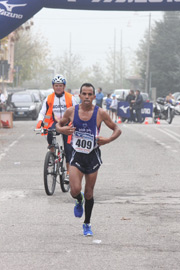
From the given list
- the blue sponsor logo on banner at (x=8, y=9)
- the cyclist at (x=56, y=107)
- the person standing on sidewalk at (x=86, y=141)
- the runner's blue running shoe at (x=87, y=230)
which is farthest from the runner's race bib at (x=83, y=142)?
the blue sponsor logo on banner at (x=8, y=9)

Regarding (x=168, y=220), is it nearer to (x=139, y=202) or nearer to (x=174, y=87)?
(x=139, y=202)

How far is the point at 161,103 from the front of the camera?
129ft

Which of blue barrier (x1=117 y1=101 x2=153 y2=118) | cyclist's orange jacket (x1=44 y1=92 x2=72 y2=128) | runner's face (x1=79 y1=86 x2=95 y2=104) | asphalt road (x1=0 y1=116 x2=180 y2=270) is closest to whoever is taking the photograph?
asphalt road (x1=0 y1=116 x2=180 y2=270)

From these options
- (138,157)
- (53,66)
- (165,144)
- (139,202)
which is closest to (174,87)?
(165,144)

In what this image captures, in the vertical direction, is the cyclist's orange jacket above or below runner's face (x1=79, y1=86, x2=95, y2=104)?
below

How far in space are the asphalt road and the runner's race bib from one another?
90 cm

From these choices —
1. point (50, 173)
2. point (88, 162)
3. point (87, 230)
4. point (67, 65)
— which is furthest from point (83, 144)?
point (67, 65)

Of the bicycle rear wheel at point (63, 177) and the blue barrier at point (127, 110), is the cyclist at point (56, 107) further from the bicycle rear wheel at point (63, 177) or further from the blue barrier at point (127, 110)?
the blue barrier at point (127, 110)

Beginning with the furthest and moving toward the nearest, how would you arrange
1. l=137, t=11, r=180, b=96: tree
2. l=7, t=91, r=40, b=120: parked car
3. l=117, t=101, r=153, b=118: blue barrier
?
l=137, t=11, r=180, b=96: tree
l=7, t=91, r=40, b=120: parked car
l=117, t=101, r=153, b=118: blue barrier

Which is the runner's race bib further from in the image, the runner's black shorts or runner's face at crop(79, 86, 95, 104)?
runner's face at crop(79, 86, 95, 104)

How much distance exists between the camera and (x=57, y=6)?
23.4 m

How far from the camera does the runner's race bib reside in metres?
8.18

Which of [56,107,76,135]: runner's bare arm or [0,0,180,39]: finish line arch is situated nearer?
[56,107,76,135]: runner's bare arm

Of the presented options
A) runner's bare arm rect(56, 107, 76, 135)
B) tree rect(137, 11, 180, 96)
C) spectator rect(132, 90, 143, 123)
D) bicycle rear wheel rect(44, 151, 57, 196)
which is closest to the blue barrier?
spectator rect(132, 90, 143, 123)
